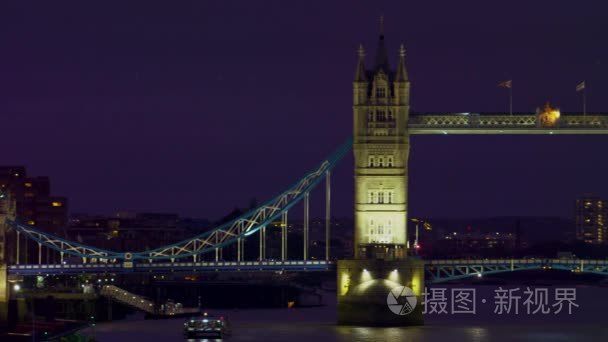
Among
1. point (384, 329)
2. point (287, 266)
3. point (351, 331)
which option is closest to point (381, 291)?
point (384, 329)

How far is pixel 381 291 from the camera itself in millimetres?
118375

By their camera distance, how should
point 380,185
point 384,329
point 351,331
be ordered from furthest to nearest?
1. point 380,185
2. point 384,329
3. point 351,331

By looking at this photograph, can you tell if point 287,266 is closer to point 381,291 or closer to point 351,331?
point 381,291

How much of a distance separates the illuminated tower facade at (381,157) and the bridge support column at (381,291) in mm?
1439

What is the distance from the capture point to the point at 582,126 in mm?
121938

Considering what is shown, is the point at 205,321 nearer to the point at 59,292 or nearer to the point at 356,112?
the point at 356,112

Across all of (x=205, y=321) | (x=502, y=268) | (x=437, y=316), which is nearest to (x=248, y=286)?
(x=437, y=316)

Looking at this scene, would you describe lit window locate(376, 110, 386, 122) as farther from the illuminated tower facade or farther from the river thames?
→ the river thames

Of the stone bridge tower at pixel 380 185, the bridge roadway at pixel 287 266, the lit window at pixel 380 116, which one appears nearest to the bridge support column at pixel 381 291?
the stone bridge tower at pixel 380 185

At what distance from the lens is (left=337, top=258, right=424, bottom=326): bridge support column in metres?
118

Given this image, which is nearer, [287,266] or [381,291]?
[381,291]

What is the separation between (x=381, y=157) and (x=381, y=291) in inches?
317

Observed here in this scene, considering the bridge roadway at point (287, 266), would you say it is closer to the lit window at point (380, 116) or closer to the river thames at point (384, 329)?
the river thames at point (384, 329)

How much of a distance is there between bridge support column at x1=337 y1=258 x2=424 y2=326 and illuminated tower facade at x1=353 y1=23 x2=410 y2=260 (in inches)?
56.7
